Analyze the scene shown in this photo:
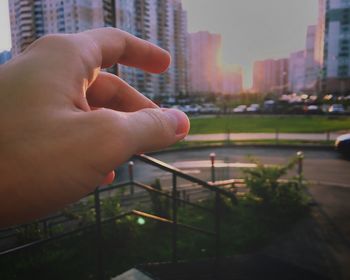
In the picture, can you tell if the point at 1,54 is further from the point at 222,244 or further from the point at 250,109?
the point at 250,109

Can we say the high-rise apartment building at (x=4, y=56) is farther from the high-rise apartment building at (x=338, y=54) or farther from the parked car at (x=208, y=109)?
the parked car at (x=208, y=109)

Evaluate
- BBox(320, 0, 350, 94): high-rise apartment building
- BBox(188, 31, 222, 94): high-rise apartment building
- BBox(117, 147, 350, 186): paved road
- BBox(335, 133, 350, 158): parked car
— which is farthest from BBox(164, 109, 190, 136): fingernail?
BBox(335, 133, 350, 158): parked car

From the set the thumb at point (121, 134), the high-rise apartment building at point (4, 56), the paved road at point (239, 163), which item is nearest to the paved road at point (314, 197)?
the paved road at point (239, 163)

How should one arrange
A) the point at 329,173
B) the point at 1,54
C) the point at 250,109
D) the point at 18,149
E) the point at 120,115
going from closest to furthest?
the point at 18,149 → the point at 120,115 → the point at 1,54 → the point at 329,173 → the point at 250,109

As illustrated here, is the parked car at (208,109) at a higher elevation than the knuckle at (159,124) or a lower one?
lower

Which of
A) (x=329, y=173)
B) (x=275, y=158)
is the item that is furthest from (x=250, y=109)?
(x=329, y=173)

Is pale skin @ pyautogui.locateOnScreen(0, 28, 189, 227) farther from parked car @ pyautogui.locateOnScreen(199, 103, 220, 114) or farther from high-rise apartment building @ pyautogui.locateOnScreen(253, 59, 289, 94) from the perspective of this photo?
high-rise apartment building @ pyautogui.locateOnScreen(253, 59, 289, 94)
